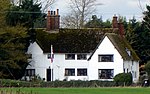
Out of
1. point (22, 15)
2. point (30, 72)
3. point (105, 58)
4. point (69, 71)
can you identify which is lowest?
point (30, 72)

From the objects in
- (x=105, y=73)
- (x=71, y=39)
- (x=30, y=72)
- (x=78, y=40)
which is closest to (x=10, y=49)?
(x=30, y=72)

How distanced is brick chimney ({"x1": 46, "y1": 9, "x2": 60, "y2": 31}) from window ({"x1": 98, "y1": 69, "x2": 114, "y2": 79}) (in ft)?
38.3

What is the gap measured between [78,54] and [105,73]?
224 inches

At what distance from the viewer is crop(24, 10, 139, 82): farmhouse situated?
296ft

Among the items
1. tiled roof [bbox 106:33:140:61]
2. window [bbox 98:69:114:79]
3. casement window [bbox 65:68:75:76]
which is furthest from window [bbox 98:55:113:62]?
A: casement window [bbox 65:68:75:76]

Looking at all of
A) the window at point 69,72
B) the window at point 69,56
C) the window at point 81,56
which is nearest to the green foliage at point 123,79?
the window at point 81,56

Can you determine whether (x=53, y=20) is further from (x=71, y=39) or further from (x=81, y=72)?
(x=81, y=72)

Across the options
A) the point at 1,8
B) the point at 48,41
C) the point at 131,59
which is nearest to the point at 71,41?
the point at 48,41

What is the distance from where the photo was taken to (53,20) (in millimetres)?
95250

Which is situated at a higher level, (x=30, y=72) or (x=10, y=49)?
Result: (x=10, y=49)

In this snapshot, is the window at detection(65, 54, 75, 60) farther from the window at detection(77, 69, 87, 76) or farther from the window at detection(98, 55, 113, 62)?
the window at detection(98, 55, 113, 62)

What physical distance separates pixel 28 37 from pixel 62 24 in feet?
102

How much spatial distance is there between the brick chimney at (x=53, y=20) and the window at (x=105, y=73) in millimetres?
11674

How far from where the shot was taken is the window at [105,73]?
89750 millimetres
